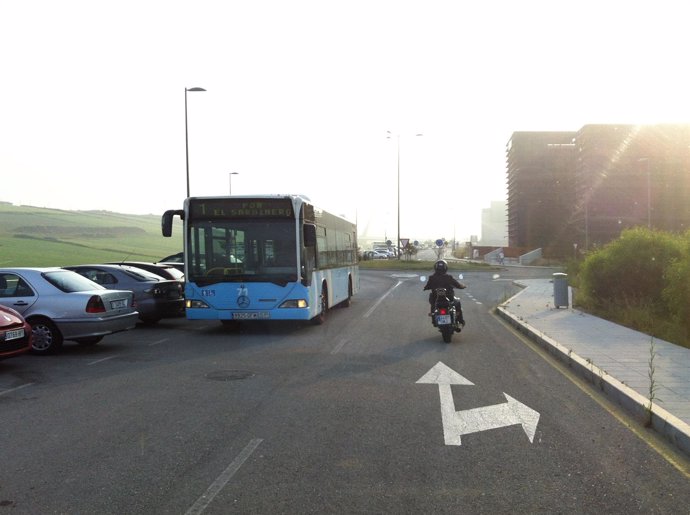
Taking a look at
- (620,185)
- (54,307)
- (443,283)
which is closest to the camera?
(54,307)

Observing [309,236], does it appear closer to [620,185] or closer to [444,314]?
[444,314]

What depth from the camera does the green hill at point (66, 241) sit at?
47906 mm

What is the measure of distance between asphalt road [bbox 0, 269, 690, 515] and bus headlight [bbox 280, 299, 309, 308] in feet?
8.72

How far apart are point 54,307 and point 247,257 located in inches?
156

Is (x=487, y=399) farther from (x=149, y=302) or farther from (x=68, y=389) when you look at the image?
(x=149, y=302)

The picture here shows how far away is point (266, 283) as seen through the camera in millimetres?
13688

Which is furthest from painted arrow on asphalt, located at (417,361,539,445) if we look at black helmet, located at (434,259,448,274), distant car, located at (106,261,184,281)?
distant car, located at (106,261,184,281)

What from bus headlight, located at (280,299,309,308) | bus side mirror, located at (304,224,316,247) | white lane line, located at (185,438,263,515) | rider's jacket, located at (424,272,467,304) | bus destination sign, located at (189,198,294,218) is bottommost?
white lane line, located at (185,438,263,515)

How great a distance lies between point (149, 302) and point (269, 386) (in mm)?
7737

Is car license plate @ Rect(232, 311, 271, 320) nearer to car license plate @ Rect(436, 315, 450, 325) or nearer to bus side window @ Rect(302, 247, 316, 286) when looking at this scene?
bus side window @ Rect(302, 247, 316, 286)

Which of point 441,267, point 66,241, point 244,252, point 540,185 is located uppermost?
point 540,185

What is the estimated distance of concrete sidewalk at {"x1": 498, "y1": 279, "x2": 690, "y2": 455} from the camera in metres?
6.48

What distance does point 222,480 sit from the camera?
4.77 m

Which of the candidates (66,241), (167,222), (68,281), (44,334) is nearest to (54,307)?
(44,334)
